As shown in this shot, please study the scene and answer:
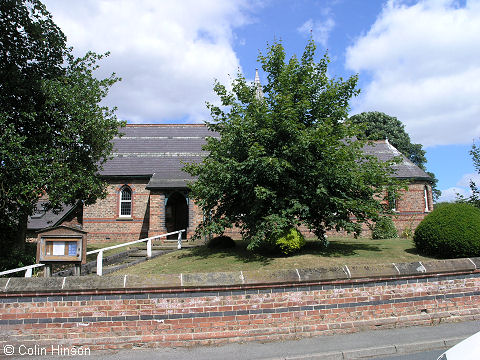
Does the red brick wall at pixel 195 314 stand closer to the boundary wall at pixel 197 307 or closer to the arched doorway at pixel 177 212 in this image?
the boundary wall at pixel 197 307

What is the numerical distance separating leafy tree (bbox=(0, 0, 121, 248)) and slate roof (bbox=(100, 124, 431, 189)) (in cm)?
736

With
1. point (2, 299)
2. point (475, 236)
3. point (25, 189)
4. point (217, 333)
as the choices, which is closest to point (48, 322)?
point (2, 299)

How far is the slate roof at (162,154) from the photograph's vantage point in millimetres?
22969

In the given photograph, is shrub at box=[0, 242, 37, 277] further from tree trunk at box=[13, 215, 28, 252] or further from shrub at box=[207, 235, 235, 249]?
shrub at box=[207, 235, 235, 249]

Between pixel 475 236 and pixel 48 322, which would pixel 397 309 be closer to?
pixel 475 236

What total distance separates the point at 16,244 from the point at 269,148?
Result: 1106 cm

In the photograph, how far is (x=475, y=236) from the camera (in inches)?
420

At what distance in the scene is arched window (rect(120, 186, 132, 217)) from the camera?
2398 centimetres

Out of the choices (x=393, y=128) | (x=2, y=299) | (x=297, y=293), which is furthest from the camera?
(x=393, y=128)

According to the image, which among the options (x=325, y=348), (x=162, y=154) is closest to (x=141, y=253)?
(x=325, y=348)

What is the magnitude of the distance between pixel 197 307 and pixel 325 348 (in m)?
2.24
